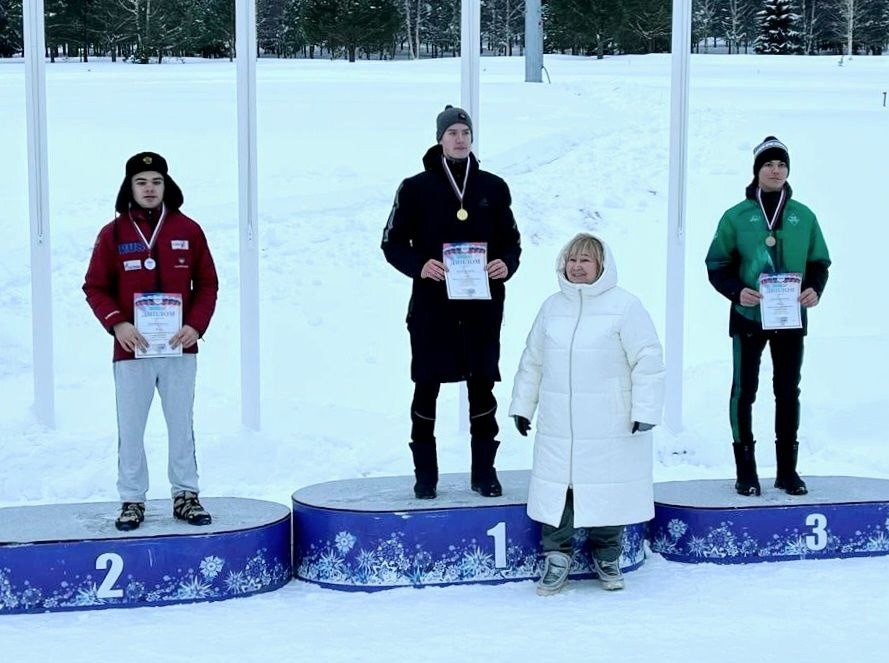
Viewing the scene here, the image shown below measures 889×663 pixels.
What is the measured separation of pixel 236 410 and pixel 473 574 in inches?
105

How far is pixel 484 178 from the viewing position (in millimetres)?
4719

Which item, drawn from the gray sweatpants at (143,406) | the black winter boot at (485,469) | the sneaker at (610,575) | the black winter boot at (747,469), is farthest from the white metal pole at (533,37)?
the sneaker at (610,575)

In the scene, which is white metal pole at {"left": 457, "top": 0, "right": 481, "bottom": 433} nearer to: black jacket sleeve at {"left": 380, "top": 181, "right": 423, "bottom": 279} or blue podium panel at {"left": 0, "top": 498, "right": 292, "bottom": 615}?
black jacket sleeve at {"left": 380, "top": 181, "right": 423, "bottom": 279}

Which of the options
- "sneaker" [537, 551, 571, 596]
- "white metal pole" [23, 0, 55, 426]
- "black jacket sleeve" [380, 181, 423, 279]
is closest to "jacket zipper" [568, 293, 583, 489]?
"sneaker" [537, 551, 571, 596]

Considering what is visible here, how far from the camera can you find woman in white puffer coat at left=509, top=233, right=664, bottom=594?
14.3 ft

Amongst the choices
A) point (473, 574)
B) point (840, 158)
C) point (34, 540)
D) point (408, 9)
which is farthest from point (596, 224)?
point (34, 540)

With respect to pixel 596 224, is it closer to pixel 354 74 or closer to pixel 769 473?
pixel 354 74

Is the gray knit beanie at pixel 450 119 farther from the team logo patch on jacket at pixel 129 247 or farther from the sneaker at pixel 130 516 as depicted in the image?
the sneaker at pixel 130 516

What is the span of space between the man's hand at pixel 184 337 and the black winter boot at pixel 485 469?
1.16 meters

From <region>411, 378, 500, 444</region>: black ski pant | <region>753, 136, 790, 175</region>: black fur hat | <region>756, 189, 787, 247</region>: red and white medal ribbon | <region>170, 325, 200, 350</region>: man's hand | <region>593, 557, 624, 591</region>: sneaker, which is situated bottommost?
<region>593, 557, 624, 591</region>: sneaker

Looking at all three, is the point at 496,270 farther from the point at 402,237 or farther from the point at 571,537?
the point at 571,537

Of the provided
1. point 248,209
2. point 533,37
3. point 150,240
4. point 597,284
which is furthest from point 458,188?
point 533,37

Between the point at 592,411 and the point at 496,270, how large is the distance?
0.66 meters

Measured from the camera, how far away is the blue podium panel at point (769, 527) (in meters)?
4.81
